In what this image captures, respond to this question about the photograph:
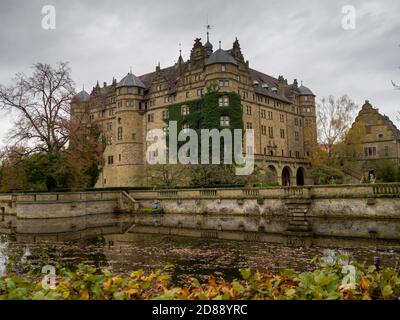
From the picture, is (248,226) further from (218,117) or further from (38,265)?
(218,117)

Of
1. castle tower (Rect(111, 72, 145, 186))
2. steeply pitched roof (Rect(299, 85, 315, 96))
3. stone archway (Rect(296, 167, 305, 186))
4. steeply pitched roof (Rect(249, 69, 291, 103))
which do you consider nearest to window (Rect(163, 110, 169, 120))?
castle tower (Rect(111, 72, 145, 186))

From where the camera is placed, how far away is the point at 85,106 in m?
34.3

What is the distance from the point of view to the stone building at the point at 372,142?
1838 inches

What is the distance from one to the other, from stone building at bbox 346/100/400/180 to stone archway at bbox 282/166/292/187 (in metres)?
7.41

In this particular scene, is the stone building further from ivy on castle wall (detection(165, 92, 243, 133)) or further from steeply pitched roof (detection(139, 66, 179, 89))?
steeply pitched roof (detection(139, 66, 179, 89))

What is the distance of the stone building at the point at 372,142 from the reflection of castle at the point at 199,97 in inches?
259

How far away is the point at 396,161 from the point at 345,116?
9.78 metres

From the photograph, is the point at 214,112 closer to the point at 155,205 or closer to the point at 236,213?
the point at 155,205

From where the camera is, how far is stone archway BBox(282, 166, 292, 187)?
158ft

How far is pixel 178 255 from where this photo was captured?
1380 cm

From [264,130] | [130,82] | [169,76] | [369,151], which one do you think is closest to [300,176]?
[369,151]
